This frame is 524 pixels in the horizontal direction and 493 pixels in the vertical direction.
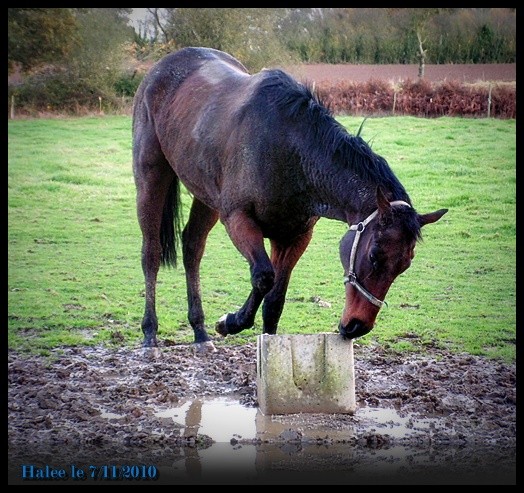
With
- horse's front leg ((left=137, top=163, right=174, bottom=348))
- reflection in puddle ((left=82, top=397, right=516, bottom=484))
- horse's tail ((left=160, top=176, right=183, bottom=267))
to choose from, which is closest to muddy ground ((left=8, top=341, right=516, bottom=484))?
reflection in puddle ((left=82, top=397, right=516, bottom=484))

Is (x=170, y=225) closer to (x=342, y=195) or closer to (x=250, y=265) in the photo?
(x=250, y=265)

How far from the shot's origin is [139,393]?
19.7 feet

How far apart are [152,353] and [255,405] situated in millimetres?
1469

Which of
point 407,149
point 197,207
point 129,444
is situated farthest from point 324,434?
point 407,149

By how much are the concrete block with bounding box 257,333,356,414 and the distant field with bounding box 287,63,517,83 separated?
27.0 ft

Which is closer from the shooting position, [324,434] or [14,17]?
[324,434]

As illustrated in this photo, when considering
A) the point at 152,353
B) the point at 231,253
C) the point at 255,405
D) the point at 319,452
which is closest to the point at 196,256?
the point at 152,353

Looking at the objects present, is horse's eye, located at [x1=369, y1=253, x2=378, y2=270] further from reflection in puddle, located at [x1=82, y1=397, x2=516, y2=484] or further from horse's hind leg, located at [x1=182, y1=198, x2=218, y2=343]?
horse's hind leg, located at [x1=182, y1=198, x2=218, y2=343]

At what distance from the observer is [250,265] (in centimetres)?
593

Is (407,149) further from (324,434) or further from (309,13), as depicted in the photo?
(324,434)

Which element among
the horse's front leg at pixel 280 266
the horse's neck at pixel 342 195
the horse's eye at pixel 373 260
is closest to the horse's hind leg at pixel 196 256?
the horse's front leg at pixel 280 266

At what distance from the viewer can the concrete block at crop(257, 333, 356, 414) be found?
18.4 feet

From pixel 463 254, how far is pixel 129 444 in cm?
688

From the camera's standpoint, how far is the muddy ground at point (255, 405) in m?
4.79
